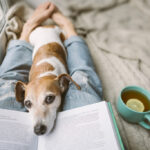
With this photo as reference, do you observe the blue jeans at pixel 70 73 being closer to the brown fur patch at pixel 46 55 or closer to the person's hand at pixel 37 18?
the brown fur patch at pixel 46 55

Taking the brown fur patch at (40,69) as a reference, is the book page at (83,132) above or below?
below

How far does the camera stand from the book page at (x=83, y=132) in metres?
0.72

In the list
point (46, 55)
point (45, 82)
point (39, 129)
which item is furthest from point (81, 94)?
point (46, 55)

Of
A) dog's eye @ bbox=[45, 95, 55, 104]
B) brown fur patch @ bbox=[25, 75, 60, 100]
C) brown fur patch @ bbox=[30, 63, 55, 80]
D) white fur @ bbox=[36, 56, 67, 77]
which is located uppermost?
brown fur patch @ bbox=[25, 75, 60, 100]

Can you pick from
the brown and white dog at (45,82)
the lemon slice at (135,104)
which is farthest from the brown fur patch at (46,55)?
the lemon slice at (135,104)

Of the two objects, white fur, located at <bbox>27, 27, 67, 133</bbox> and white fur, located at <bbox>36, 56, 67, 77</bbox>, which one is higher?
white fur, located at <bbox>27, 27, 67, 133</bbox>

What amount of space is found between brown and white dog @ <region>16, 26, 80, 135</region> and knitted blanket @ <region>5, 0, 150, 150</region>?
306 mm

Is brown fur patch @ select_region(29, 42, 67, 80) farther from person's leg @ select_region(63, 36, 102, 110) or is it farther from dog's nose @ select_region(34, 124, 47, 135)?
dog's nose @ select_region(34, 124, 47, 135)

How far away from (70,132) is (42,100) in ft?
0.75

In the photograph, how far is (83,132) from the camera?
0.76 metres

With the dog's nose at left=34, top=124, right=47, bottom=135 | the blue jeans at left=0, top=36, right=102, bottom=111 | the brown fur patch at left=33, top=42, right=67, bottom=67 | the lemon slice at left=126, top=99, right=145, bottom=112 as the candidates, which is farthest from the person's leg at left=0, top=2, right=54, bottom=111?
the lemon slice at left=126, top=99, right=145, bottom=112

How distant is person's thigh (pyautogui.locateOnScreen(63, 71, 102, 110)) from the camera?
938 mm

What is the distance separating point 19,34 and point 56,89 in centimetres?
92

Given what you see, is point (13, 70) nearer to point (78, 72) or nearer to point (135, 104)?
point (78, 72)
